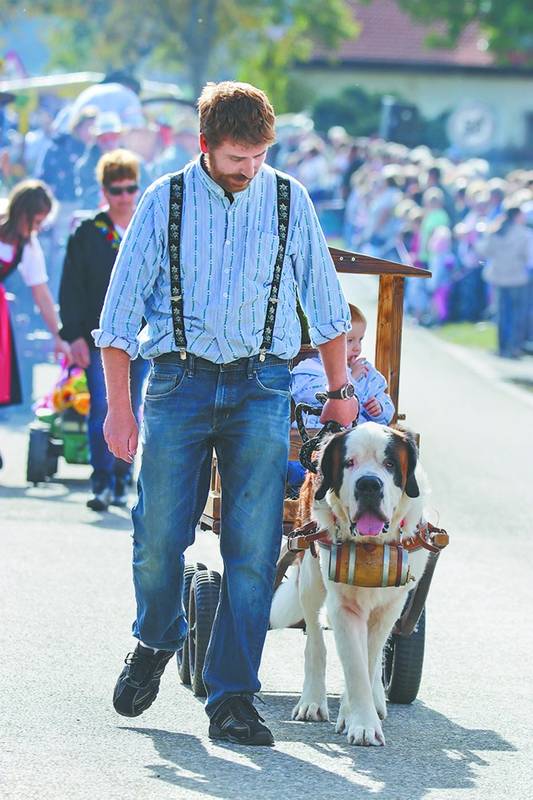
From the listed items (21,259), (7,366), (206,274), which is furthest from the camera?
(21,259)

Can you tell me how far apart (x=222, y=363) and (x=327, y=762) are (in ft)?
3.96

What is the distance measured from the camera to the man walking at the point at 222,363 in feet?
17.5

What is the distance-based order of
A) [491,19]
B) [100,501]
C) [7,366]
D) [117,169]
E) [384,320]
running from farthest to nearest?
[491,19]
[7,366]
[100,501]
[117,169]
[384,320]

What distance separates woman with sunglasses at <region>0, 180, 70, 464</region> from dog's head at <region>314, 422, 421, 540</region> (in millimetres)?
5612

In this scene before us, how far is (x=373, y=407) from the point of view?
640cm

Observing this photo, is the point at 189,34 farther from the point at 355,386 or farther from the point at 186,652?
the point at 186,652

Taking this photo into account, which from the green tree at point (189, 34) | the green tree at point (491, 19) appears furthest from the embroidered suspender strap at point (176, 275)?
the green tree at point (491, 19)

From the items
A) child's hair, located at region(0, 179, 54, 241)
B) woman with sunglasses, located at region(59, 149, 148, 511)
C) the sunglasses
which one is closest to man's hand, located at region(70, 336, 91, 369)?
woman with sunglasses, located at region(59, 149, 148, 511)

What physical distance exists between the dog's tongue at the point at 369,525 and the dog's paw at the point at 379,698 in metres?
0.69

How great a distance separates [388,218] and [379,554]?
906 inches

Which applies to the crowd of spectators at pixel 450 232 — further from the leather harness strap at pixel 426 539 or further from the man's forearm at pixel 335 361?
the man's forearm at pixel 335 361

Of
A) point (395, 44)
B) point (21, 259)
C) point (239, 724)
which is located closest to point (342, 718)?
point (239, 724)

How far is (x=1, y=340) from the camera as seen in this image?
37.3 feet

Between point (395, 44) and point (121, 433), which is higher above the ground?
point (395, 44)
